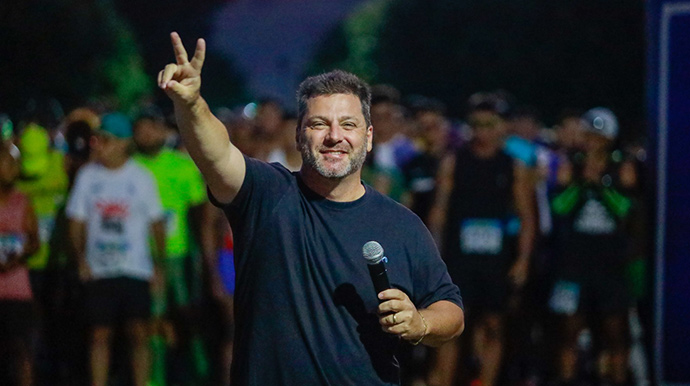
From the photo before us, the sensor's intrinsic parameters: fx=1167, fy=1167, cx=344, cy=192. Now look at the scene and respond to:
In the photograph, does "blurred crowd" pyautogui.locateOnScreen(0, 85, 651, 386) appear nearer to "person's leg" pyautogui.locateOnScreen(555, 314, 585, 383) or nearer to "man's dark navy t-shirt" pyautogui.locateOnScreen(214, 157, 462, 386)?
"person's leg" pyautogui.locateOnScreen(555, 314, 585, 383)

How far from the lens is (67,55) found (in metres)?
24.2

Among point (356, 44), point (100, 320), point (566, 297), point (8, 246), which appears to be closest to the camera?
point (8, 246)

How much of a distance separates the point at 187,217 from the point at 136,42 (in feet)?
53.4

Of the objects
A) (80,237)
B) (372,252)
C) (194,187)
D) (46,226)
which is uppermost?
(194,187)

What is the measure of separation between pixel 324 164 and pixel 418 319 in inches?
26.4

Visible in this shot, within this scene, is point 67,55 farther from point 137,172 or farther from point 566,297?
point 566,297

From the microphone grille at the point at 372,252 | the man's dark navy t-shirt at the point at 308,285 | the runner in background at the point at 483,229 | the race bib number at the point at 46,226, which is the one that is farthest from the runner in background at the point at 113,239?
the microphone grille at the point at 372,252

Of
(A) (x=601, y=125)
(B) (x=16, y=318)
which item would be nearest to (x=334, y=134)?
(B) (x=16, y=318)

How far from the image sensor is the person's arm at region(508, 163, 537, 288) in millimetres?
9469

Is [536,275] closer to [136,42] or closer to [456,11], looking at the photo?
[136,42]

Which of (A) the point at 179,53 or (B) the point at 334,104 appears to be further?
(B) the point at 334,104

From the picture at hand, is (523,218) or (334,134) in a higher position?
(334,134)

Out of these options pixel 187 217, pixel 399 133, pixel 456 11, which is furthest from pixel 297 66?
pixel 187 217

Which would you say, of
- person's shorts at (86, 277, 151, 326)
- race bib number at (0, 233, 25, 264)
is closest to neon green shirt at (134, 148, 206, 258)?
person's shorts at (86, 277, 151, 326)
